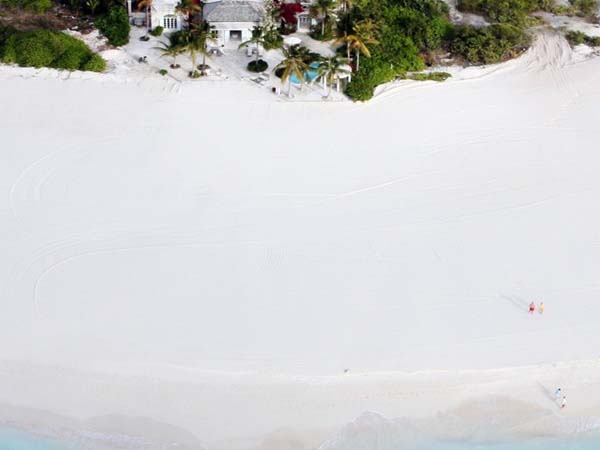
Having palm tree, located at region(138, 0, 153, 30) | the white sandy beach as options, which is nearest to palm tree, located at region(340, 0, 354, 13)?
the white sandy beach

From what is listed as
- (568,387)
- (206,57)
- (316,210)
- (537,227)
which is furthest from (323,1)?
(568,387)

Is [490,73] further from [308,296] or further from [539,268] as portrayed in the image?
[308,296]

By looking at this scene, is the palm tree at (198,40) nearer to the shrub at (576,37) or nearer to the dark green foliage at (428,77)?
the dark green foliage at (428,77)

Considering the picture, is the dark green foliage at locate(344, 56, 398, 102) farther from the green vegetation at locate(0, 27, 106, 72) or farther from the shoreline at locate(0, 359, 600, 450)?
the shoreline at locate(0, 359, 600, 450)

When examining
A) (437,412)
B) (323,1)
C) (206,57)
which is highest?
A: (323,1)

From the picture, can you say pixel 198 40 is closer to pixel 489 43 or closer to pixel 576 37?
pixel 489 43

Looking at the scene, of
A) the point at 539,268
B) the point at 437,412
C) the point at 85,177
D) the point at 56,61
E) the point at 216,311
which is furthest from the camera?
the point at 56,61

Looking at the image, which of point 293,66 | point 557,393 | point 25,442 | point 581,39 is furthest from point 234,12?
point 557,393
